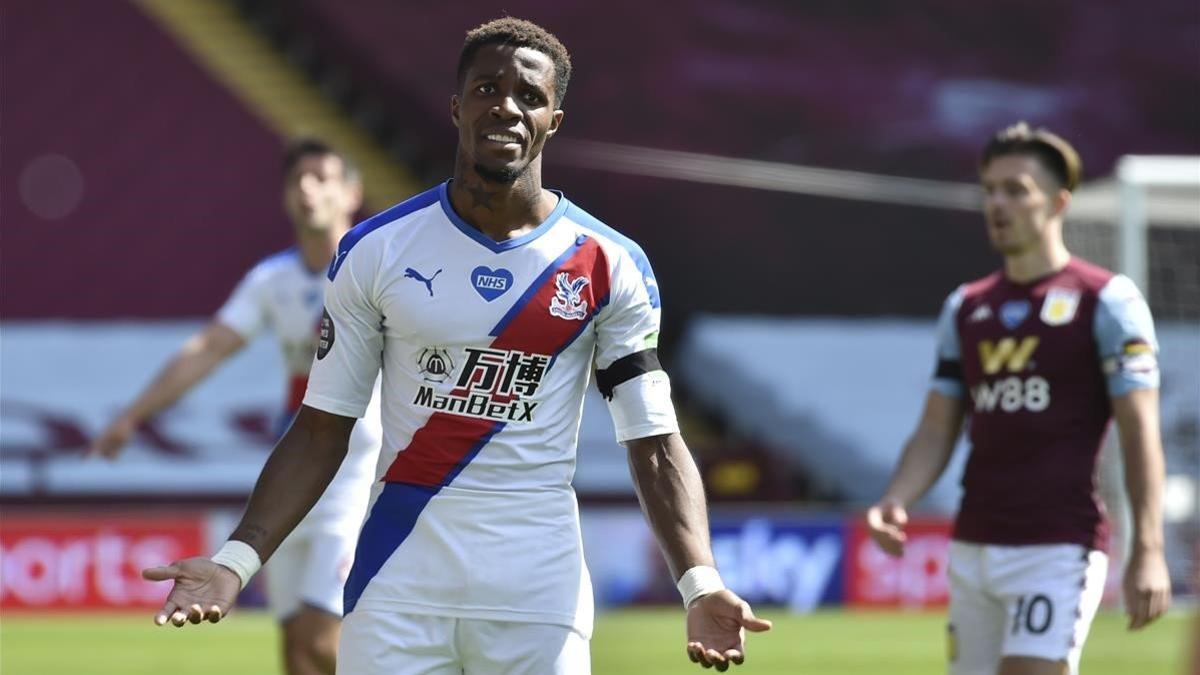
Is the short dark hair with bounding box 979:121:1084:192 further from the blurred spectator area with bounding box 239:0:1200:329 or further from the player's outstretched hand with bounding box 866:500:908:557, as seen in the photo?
the blurred spectator area with bounding box 239:0:1200:329

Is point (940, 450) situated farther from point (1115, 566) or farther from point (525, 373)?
point (1115, 566)

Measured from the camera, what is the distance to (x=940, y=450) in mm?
6742

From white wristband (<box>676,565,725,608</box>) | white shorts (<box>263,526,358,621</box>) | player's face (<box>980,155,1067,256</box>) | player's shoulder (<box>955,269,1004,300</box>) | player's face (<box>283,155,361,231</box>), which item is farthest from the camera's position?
player's face (<box>283,155,361,231</box>)

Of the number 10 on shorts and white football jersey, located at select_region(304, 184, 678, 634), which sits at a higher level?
white football jersey, located at select_region(304, 184, 678, 634)

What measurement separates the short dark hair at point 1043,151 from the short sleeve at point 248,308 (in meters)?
3.09

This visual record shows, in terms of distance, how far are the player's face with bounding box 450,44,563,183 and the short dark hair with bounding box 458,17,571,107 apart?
0.02 meters

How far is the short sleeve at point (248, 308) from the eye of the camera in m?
8.05

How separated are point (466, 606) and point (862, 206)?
20256mm

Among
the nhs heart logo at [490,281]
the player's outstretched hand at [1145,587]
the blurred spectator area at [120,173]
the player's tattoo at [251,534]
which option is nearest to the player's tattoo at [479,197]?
the nhs heart logo at [490,281]

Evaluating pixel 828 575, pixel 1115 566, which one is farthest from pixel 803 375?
pixel 1115 566

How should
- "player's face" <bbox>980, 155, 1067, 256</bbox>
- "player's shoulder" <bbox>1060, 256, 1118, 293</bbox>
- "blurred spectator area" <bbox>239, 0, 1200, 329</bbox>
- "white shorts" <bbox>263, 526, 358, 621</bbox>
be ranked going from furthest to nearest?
"blurred spectator area" <bbox>239, 0, 1200, 329</bbox>
"white shorts" <bbox>263, 526, 358, 621</bbox>
"player's face" <bbox>980, 155, 1067, 256</bbox>
"player's shoulder" <bbox>1060, 256, 1118, 293</bbox>

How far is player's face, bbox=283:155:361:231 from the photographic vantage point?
7.76 metres

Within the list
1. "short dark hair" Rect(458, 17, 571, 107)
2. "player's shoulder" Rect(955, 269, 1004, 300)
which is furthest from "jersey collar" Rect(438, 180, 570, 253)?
"player's shoulder" Rect(955, 269, 1004, 300)

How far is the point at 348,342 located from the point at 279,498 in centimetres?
40
